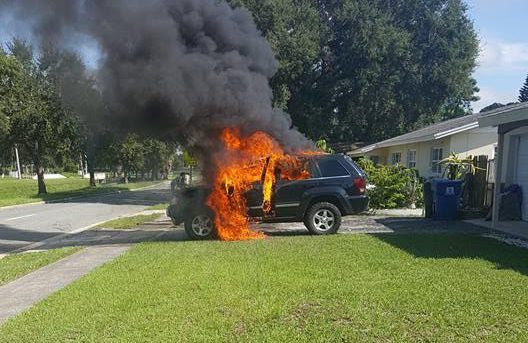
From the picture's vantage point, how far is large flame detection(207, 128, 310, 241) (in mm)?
10633

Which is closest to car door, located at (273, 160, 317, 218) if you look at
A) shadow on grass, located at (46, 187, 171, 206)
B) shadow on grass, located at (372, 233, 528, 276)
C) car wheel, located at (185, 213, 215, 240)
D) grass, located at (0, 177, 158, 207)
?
car wheel, located at (185, 213, 215, 240)

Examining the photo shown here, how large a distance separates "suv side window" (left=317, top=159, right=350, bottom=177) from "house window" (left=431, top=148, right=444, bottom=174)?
9.33 m

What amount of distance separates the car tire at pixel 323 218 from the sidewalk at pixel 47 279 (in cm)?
394

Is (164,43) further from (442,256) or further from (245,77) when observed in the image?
(442,256)

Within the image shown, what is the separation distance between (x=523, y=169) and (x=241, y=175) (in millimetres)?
7355

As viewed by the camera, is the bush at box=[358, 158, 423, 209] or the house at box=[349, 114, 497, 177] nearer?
the bush at box=[358, 158, 423, 209]

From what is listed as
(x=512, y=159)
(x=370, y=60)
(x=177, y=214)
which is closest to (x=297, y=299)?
(x=177, y=214)

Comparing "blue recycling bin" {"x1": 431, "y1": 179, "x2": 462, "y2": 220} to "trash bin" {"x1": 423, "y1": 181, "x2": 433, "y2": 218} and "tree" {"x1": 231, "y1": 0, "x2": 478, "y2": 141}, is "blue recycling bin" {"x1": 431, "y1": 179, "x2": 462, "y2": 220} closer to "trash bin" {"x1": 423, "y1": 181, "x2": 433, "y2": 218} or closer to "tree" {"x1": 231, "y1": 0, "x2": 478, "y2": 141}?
"trash bin" {"x1": 423, "y1": 181, "x2": 433, "y2": 218}

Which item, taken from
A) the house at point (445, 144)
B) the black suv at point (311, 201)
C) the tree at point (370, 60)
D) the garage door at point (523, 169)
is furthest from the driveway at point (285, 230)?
the tree at point (370, 60)

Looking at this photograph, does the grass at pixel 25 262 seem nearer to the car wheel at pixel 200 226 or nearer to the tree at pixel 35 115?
the car wheel at pixel 200 226

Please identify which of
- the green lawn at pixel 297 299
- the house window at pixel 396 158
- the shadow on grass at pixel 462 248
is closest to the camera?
the green lawn at pixel 297 299

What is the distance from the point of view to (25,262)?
9.52 m

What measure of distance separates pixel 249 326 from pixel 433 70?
2680 centimetres

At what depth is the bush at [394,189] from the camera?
17.2 meters
